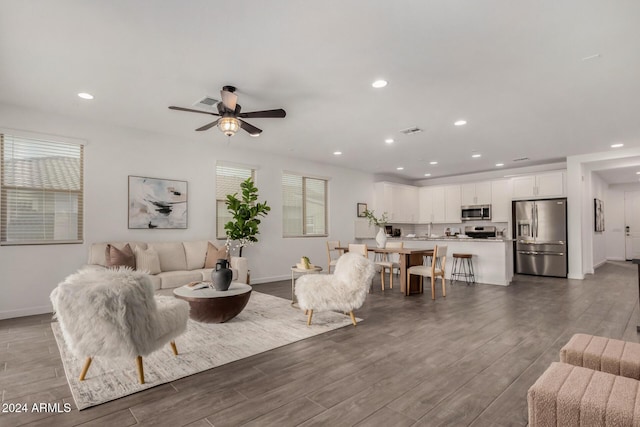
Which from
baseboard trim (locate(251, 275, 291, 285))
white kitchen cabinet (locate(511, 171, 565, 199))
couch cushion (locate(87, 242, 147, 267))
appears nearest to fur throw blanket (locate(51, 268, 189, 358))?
couch cushion (locate(87, 242, 147, 267))

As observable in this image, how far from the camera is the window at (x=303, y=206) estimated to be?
7414 millimetres

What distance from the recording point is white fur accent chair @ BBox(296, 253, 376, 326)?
373 cm

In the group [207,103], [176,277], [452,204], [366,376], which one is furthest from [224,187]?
[452,204]

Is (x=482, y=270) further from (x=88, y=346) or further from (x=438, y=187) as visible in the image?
(x=88, y=346)

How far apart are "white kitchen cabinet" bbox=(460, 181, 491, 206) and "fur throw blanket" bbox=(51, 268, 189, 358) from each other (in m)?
8.95

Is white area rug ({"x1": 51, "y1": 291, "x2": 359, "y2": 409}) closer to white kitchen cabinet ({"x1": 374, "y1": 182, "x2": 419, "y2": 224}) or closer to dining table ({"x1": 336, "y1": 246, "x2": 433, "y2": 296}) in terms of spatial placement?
dining table ({"x1": 336, "y1": 246, "x2": 433, "y2": 296})

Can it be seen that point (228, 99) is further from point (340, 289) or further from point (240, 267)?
point (240, 267)

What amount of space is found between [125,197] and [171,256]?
3.90 feet

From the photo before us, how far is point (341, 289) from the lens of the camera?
3771 mm

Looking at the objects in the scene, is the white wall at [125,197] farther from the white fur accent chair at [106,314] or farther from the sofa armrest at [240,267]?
the white fur accent chair at [106,314]

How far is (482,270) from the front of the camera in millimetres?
6797

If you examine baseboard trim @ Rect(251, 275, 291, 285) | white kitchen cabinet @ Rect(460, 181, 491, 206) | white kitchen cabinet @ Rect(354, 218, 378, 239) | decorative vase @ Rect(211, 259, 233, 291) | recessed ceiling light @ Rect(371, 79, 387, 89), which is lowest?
baseboard trim @ Rect(251, 275, 291, 285)

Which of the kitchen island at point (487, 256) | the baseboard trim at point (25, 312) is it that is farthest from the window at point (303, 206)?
the baseboard trim at point (25, 312)

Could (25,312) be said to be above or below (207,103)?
below
